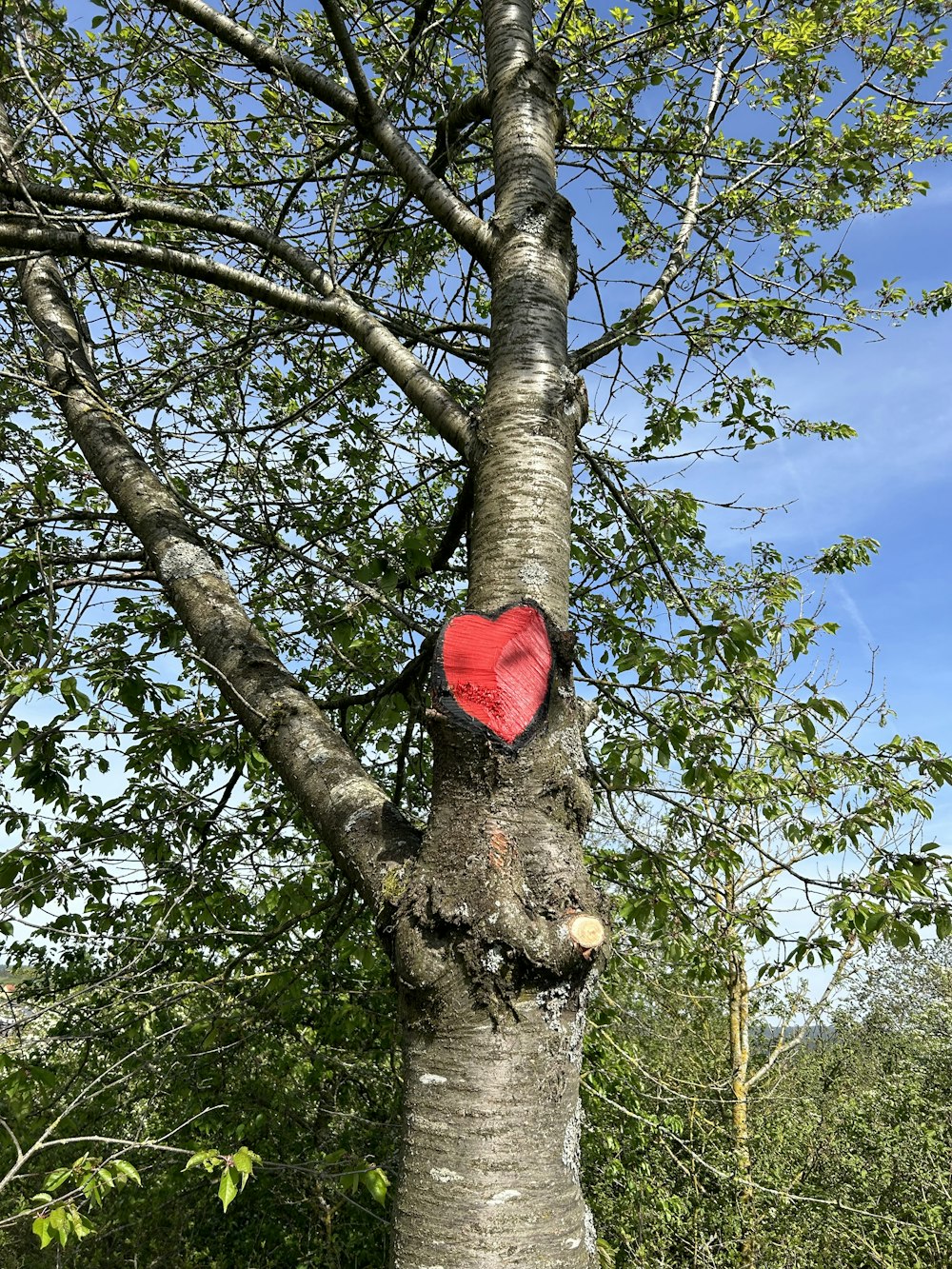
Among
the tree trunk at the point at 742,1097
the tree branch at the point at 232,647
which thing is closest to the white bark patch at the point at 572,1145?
the tree branch at the point at 232,647

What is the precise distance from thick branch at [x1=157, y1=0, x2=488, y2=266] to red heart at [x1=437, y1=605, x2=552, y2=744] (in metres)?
1.44

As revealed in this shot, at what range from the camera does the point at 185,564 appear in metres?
2.24

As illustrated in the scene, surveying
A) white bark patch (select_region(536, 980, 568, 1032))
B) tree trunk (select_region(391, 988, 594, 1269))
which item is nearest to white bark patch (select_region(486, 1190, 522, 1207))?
tree trunk (select_region(391, 988, 594, 1269))

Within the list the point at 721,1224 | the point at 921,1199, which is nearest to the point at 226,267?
the point at 721,1224

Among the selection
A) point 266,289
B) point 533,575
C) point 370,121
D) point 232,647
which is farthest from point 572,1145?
point 370,121

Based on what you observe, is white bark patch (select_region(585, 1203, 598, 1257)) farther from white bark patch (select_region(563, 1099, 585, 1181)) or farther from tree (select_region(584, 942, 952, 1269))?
tree (select_region(584, 942, 952, 1269))

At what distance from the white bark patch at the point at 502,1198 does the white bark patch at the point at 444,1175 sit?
0.19ft

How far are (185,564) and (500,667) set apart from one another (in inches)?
46.4

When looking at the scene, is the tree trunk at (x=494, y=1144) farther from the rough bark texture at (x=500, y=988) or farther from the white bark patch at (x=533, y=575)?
the white bark patch at (x=533, y=575)

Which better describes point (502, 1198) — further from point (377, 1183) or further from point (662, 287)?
point (662, 287)

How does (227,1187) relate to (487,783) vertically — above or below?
below

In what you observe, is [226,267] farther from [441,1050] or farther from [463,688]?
[441,1050]

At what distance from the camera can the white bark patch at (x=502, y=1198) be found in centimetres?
120

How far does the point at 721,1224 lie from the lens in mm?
7496
